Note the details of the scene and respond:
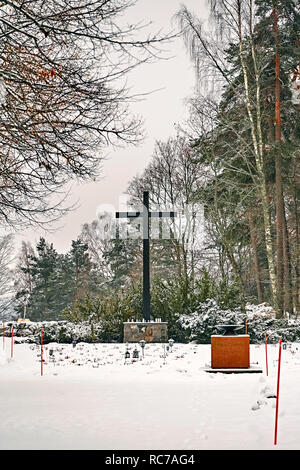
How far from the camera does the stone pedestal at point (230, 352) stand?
980cm

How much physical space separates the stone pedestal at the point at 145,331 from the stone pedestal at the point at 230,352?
18.5ft

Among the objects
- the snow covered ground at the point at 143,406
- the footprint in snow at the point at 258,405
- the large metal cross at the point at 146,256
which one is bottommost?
the snow covered ground at the point at 143,406

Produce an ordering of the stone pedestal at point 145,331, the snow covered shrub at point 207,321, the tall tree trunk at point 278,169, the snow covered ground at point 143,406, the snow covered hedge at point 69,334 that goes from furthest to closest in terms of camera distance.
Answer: the tall tree trunk at point 278,169 < the snow covered hedge at point 69,334 < the stone pedestal at point 145,331 < the snow covered shrub at point 207,321 < the snow covered ground at point 143,406

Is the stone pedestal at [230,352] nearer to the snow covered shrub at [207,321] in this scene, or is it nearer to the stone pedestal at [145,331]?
the snow covered shrub at [207,321]

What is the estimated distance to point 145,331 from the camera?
1543 cm

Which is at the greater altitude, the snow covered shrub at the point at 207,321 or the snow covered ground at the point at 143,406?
the snow covered shrub at the point at 207,321

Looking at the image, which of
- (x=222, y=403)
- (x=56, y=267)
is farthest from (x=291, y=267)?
(x=56, y=267)

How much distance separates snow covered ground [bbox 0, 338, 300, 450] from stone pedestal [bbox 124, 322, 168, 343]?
3.77 meters

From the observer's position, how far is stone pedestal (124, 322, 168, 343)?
15391 mm

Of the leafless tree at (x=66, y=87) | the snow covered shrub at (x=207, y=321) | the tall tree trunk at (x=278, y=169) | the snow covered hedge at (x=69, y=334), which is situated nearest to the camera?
the leafless tree at (x=66, y=87)

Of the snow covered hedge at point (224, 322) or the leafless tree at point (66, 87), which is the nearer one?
the leafless tree at point (66, 87)

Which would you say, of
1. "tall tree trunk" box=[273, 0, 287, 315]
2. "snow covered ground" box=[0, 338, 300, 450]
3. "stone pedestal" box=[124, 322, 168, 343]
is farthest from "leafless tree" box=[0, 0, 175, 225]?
"tall tree trunk" box=[273, 0, 287, 315]

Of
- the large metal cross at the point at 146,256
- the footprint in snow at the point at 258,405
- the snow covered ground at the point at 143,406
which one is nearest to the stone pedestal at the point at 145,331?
the large metal cross at the point at 146,256
